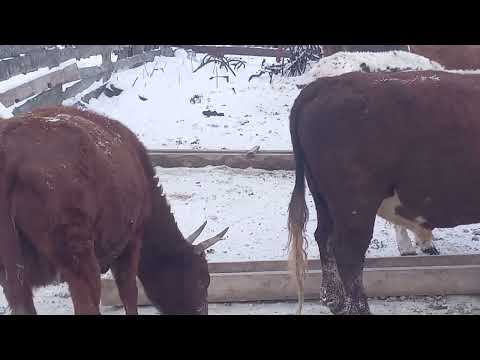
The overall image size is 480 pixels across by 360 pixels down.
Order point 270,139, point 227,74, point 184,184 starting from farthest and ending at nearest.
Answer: point 227,74 → point 270,139 → point 184,184

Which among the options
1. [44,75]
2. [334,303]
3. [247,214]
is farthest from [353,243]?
[44,75]

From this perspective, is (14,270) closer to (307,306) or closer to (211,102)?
(307,306)

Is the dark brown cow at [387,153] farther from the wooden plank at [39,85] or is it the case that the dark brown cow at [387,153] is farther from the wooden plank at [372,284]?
the wooden plank at [39,85]

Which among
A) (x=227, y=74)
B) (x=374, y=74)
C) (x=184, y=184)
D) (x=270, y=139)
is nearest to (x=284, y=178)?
(x=184, y=184)

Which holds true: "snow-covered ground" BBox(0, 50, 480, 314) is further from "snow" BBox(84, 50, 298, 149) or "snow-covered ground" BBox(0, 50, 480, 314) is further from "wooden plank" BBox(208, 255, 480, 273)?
"wooden plank" BBox(208, 255, 480, 273)

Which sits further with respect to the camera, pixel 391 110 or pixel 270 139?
pixel 270 139

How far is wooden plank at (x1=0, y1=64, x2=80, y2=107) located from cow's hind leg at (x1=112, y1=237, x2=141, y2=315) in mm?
4110

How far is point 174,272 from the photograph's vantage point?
390cm

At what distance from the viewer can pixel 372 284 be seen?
4.39 m

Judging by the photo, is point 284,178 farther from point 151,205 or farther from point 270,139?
point 151,205

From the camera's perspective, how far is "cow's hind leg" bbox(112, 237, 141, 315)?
3502 millimetres

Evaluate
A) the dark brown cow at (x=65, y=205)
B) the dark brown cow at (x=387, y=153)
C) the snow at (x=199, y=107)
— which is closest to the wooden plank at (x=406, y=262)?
the dark brown cow at (x=387, y=153)

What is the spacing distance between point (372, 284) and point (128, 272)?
193 centimetres

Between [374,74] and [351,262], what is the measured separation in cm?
134
